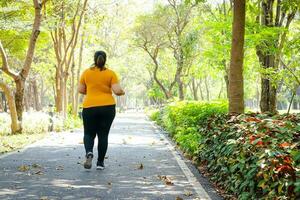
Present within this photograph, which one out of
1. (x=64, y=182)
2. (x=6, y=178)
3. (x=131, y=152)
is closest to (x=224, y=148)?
(x=64, y=182)

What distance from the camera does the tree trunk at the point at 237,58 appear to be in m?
8.76

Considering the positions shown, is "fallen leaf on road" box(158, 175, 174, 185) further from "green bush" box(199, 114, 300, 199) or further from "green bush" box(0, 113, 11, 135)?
"green bush" box(0, 113, 11, 135)

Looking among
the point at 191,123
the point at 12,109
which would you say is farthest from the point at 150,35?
the point at 191,123

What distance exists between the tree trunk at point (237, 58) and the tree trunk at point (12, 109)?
910 centimetres

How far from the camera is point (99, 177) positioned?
7398mm

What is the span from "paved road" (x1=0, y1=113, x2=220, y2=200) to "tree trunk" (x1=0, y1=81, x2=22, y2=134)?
5091 millimetres

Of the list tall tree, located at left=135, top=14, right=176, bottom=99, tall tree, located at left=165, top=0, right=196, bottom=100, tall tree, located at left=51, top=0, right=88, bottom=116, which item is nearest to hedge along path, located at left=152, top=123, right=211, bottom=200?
tall tree, located at left=51, top=0, right=88, bottom=116

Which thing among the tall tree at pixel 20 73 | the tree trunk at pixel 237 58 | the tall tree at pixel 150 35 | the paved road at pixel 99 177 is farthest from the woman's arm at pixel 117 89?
the tall tree at pixel 150 35

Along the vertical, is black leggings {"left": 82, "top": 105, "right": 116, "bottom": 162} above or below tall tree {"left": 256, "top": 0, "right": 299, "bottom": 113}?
below

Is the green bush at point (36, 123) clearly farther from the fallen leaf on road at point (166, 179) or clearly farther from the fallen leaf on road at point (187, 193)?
the fallen leaf on road at point (187, 193)

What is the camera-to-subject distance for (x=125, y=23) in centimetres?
4156

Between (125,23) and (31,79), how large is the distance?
9935 mm

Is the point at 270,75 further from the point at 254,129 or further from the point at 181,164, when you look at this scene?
the point at 254,129

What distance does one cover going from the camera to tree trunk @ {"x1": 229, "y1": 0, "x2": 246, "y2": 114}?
8.76 m
